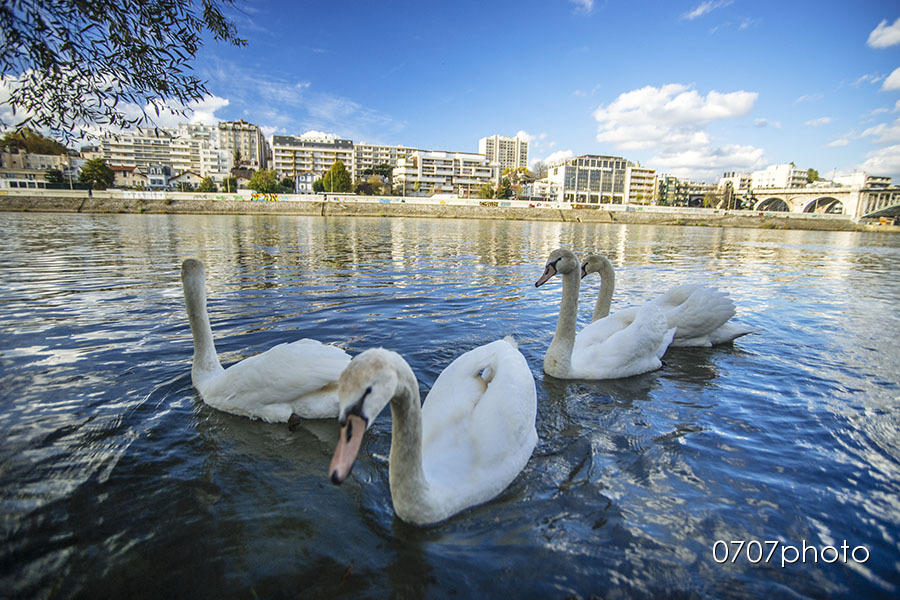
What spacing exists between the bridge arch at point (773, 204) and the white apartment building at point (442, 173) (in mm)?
86520

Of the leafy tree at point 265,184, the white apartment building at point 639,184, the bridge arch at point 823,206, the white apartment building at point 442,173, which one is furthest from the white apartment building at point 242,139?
the bridge arch at point 823,206

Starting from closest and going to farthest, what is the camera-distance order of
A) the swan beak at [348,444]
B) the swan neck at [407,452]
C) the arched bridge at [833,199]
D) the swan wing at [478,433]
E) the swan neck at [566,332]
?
the swan beak at [348,444]
the swan neck at [407,452]
the swan wing at [478,433]
the swan neck at [566,332]
the arched bridge at [833,199]

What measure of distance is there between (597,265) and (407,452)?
196 inches

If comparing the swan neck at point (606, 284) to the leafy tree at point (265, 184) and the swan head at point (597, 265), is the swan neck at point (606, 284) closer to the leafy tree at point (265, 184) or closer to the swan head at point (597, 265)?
the swan head at point (597, 265)

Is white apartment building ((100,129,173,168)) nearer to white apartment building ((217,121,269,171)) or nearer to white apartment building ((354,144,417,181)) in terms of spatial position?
white apartment building ((217,121,269,171))

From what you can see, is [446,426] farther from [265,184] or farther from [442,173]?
[442,173]

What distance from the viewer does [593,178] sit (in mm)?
142125

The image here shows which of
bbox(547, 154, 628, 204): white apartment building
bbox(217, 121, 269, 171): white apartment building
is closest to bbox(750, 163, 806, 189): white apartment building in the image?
bbox(547, 154, 628, 204): white apartment building

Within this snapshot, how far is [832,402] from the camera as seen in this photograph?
15.3ft

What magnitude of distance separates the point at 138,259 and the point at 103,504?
1389 centimetres

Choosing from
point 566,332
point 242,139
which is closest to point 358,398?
point 566,332

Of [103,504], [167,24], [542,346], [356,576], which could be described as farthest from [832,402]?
[167,24]

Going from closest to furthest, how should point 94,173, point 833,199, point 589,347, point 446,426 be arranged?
point 446,426
point 589,347
point 94,173
point 833,199

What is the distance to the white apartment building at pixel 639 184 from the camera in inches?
5655
